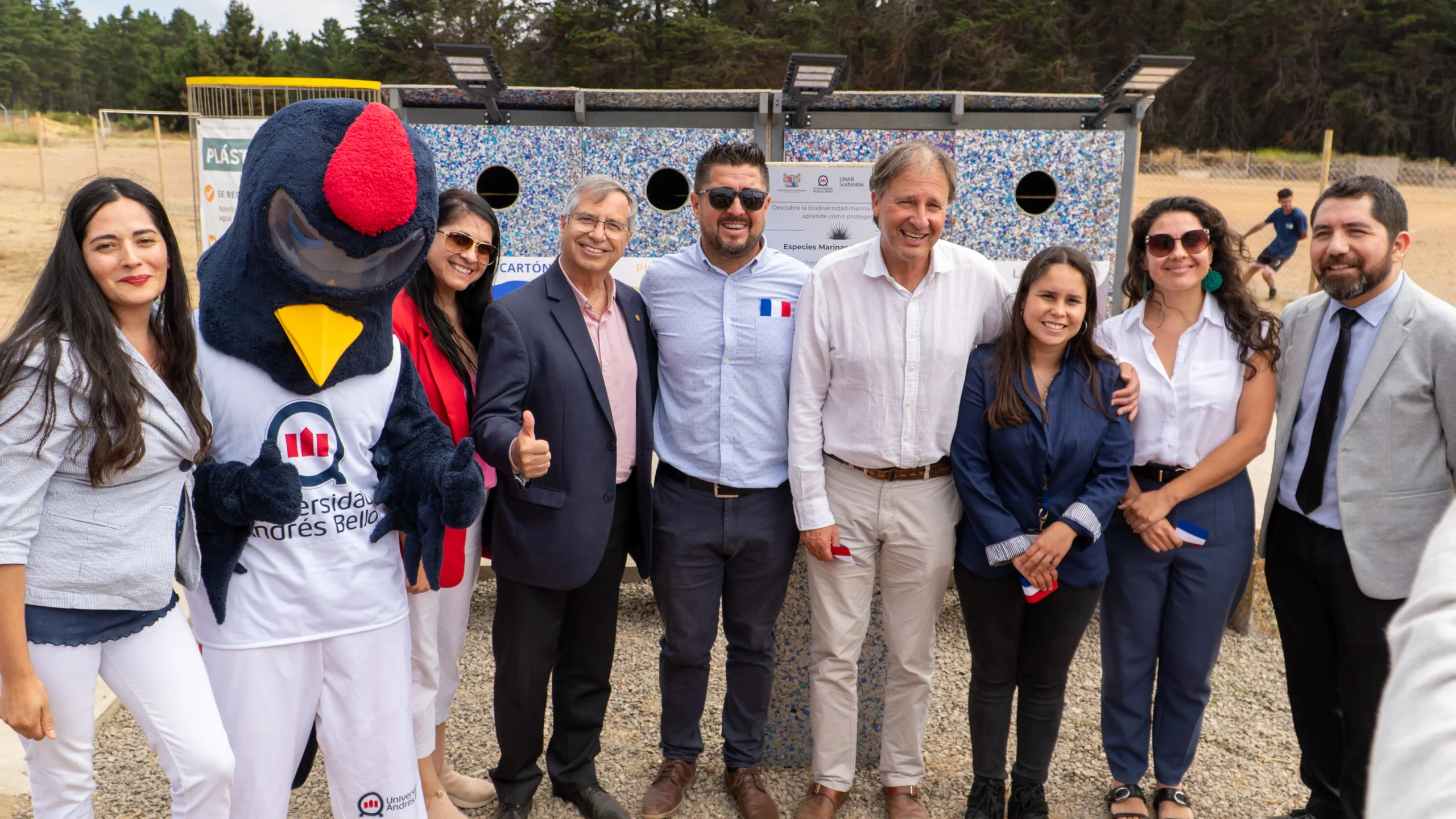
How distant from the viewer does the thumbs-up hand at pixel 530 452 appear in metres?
2.66

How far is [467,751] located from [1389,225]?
3.75m

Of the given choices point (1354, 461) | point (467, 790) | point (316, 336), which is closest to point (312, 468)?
point (316, 336)

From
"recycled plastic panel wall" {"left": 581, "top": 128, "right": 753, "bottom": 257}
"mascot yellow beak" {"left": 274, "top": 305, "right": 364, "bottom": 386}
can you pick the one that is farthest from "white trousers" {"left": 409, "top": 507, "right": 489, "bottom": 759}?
"recycled plastic panel wall" {"left": 581, "top": 128, "right": 753, "bottom": 257}

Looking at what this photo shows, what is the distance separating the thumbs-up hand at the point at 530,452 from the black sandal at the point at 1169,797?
2.46 m

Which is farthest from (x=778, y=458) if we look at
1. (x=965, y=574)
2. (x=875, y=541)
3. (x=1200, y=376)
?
(x=1200, y=376)

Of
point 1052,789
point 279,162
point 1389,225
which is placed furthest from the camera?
point 1052,789

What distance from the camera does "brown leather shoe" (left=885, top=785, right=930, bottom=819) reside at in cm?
340

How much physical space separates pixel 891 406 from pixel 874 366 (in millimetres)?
139

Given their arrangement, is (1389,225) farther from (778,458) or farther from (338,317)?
(338,317)

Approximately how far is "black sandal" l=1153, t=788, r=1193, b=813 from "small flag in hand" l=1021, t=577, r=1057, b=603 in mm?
941

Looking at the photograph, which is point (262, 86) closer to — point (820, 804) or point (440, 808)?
point (440, 808)

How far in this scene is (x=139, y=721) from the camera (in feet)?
7.33

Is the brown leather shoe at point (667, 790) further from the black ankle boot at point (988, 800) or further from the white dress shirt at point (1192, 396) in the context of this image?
the white dress shirt at point (1192, 396)

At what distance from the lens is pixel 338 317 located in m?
2.39
